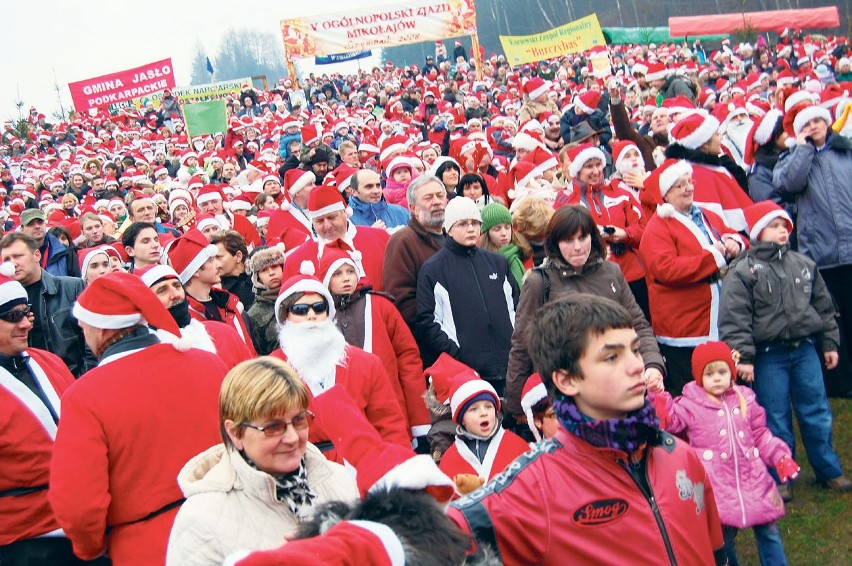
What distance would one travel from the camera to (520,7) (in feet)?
180

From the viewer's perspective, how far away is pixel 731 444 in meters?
4.77

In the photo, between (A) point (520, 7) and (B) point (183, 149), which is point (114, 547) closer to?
(B) point (183, 149)

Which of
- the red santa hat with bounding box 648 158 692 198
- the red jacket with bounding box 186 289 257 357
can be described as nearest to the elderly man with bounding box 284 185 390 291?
the red jacket with bounding box 186 289 257 357

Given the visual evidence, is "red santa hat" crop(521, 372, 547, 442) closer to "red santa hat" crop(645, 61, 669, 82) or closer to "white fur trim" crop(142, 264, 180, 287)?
"white fur trim" crop(142, 264, 180, 287)

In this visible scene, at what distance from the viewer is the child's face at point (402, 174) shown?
30.3ft

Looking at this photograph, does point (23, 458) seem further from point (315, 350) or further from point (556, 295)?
point (556, 295)

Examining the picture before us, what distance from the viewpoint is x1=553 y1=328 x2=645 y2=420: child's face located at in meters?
2.49

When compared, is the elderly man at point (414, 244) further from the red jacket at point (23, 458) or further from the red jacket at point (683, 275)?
the red jacket at point (23, 458)

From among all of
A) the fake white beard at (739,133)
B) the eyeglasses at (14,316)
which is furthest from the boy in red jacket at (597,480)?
the fake white beard at (739,133)

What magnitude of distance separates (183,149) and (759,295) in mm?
19718

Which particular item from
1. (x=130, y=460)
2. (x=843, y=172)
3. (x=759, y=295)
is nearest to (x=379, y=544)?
(x=130, y=460)

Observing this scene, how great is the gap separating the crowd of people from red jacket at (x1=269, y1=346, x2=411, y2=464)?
12 mm

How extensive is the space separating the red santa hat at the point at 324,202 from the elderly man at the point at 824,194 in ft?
11.8

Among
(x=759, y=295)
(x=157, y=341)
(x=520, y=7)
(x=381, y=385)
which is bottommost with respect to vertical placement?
(x=759, y=295)
